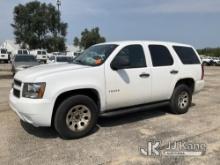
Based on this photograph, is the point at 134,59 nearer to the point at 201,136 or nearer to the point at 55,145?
the point at 201,136

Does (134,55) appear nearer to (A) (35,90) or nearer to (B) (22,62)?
(A) (35,90)

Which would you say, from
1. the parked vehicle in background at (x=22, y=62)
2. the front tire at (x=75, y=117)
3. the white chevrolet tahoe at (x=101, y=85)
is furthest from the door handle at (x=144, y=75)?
the parked vehicle in background at (x=22, y=62)

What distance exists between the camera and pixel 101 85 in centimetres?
586

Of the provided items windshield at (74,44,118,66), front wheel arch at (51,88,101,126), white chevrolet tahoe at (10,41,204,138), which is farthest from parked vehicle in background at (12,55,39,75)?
front wheel arch at (51,88,101,126)

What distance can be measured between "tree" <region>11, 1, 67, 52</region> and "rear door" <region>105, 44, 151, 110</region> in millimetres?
50225

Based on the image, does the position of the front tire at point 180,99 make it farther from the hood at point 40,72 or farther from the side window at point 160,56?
the hood at point 40,72

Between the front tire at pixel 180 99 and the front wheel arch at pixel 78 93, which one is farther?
the front tire at pixel 180 99

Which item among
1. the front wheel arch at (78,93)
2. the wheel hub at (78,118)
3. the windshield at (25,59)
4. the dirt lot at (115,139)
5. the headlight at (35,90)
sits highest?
the windshield at (25,59)

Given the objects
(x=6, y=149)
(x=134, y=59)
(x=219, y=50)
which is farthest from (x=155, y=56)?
(x=219, y=50)

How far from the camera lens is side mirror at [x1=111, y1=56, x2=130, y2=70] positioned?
6.02 metres

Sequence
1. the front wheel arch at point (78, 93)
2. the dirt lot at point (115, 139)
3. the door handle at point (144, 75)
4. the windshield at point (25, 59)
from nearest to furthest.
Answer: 1. the dirt lot at point (115, 139)
2. the front wheel arch at point (78, 93)
3. the door handle at point (144, 75)
4. the windshield at point (25, 59)

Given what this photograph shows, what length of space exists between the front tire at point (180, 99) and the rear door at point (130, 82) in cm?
96

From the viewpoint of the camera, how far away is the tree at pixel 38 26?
55562mm

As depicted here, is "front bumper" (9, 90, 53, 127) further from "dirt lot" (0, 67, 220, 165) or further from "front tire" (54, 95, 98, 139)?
"dirt lot" (0, 67, 220, 165)
